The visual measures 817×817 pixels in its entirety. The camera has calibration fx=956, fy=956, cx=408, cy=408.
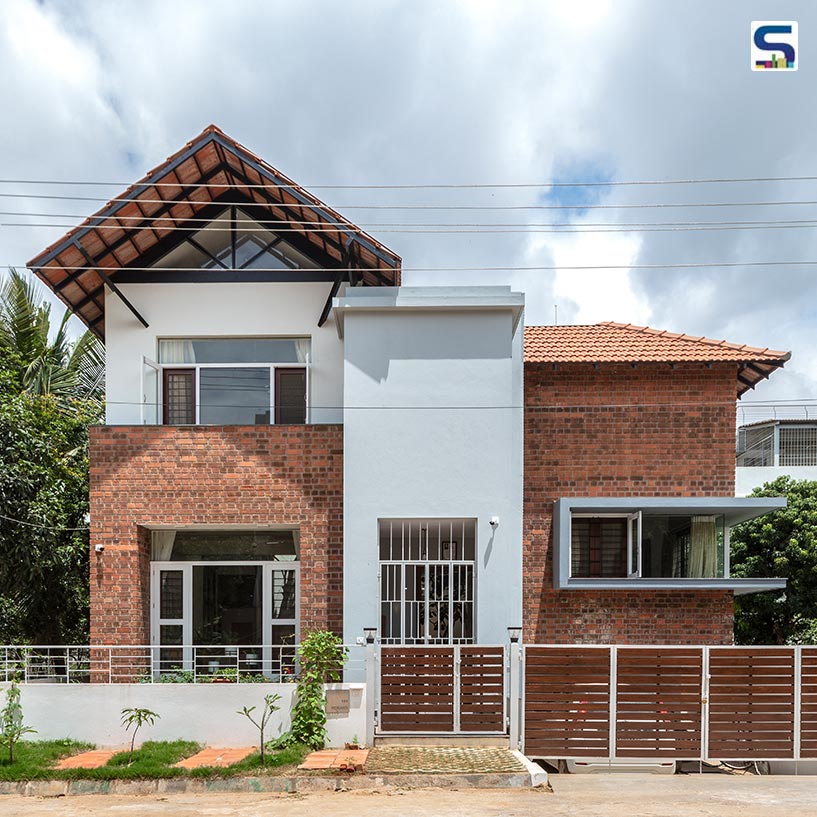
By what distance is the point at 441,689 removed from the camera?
42.9 feet

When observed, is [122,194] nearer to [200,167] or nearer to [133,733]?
[200,167]

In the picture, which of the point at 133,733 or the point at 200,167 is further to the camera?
the point at 200,167

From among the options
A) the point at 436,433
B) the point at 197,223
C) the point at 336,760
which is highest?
the point at 197,223

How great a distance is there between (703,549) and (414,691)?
518cm

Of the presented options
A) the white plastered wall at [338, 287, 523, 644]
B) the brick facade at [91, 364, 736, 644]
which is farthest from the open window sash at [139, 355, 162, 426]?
the white plastered wall at [338, 287, 523, 644]

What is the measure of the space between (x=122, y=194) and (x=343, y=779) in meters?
9.46

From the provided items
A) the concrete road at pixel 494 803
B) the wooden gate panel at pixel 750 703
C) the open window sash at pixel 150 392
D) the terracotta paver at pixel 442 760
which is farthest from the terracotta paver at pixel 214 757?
the wooden gate panel at pixel 750 703

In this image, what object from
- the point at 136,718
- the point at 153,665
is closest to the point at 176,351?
the point at 153,665

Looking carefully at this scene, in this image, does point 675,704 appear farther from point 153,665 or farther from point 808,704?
point 153,665

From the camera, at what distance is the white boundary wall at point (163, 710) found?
13203 millimetres

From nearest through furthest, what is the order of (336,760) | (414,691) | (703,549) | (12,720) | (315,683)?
(336,760)
(12,720)
(315,683)
(414,691)
(703,549)

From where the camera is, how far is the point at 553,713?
1284cm

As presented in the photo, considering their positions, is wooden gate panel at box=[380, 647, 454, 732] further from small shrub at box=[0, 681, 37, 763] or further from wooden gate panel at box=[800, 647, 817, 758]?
small shrub at box=[0, 681, 37, 763]

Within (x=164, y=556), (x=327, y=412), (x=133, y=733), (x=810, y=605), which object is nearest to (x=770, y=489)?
(x=810, y=605)
